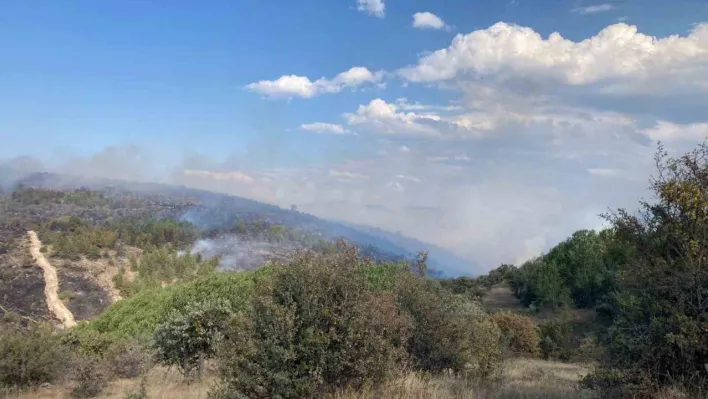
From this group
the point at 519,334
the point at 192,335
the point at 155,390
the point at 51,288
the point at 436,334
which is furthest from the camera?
the point at 51,288

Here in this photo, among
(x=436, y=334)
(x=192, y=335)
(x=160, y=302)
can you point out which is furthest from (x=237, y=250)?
(x=436, y=334)

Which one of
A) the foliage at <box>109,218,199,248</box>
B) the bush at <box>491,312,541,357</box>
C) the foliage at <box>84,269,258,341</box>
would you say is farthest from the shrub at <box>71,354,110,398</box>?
the foliage at <box>109,218,199,248</box>

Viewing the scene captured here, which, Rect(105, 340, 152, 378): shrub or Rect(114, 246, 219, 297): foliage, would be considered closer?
Rect(105, 340, 152, 378): shrub

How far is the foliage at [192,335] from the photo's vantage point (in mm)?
14383

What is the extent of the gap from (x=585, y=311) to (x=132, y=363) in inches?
1644

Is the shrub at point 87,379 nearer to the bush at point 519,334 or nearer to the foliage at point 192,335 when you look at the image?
the foliage at point 192,335

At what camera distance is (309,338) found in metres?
7.28

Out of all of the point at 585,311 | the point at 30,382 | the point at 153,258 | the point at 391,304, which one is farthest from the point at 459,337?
the point at 153,258

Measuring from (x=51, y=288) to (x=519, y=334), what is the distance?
152 feet

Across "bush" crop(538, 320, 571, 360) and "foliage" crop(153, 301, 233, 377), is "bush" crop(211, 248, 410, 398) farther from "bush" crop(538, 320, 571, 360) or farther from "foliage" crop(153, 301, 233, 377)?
"bush" crop(538, 320, 571, 360)

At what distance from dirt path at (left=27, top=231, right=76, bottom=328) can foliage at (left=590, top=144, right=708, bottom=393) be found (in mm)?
44841

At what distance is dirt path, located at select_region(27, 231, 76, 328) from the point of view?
1850 inches

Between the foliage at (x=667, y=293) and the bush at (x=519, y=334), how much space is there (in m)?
20.2

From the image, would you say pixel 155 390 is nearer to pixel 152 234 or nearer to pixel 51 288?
pixel 51 288
